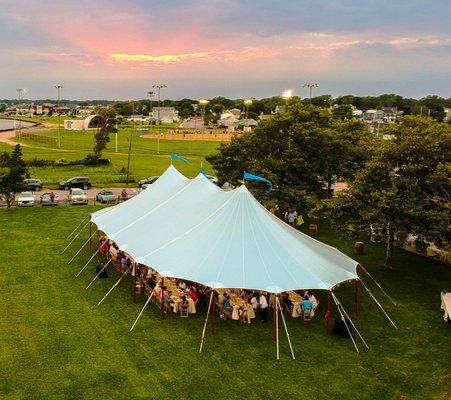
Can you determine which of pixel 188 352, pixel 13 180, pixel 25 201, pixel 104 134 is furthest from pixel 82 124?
pixel 188 352

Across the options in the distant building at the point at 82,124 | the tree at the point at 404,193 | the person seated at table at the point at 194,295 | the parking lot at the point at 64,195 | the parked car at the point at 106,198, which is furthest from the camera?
the distant building at the point at 82,124

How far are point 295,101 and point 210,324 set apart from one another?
2083cm

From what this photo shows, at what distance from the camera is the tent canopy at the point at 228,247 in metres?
15.8

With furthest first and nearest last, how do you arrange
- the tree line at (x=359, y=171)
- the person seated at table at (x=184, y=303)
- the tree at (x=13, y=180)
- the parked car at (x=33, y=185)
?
the parked car at (x=33, y=185), the tree at (x=13, y=180), the tree line at (x=359, y=171), the person seated at table at (x=184, y=303)

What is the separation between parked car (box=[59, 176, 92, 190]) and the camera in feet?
139

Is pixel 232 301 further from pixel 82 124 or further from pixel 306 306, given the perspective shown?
pixel 82 124

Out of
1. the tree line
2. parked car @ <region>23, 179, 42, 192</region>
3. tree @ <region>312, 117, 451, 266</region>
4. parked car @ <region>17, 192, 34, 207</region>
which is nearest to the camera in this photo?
tree @ <region>312, 117, 451, 266</region>

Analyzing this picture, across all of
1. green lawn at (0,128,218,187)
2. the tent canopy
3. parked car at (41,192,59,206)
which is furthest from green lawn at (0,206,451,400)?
green lawn at (0,128,218,187)

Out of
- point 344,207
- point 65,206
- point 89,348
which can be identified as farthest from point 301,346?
point 65,206

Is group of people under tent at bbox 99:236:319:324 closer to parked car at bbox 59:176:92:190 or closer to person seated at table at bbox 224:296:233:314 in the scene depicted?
person seated at table at bbox 224:296:233:314

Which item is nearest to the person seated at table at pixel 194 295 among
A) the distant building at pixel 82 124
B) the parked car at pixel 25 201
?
the parked car at pixel 25 201

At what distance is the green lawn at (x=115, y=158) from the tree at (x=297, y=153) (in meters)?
20.0

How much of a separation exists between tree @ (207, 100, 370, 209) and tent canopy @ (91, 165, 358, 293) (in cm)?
798

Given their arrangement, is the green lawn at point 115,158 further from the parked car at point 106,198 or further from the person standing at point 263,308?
the person standing at point 263,308
